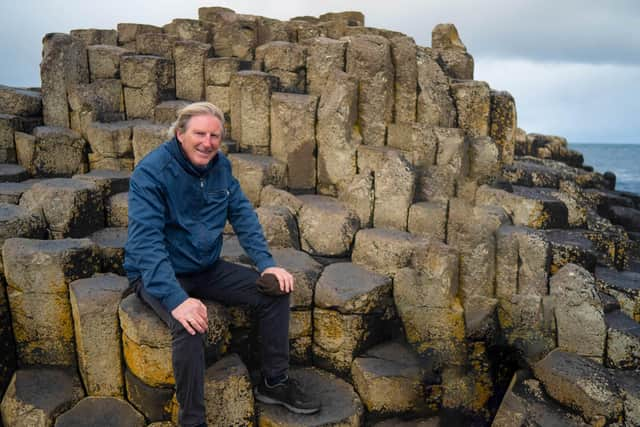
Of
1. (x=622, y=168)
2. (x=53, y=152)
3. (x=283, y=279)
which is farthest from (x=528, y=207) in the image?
(x=622, y=168)

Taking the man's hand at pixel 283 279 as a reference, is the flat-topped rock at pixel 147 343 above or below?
below

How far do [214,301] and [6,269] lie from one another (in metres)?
2.35

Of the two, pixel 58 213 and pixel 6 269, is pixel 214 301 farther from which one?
pixel 58 213

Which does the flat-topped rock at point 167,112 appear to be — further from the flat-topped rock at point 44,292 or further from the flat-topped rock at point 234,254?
the flat-topped rock at point 44,292

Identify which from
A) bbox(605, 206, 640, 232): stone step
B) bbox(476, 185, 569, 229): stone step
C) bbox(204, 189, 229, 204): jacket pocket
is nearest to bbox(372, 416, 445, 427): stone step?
bbox(204, 189, 229, 204): jacket pocket

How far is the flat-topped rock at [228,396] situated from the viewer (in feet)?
15.3

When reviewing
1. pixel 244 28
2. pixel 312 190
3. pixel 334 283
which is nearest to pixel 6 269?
pixel 334 283

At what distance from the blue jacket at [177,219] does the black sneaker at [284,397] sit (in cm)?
112

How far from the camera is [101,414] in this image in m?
5.02

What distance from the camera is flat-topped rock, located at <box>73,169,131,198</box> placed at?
757 cm

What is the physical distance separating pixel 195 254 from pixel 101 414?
189 centimetres

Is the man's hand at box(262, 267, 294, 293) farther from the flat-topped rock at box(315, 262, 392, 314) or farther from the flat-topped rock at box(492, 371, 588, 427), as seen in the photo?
the flat-topped rock at box(492, 371, 588, 427)

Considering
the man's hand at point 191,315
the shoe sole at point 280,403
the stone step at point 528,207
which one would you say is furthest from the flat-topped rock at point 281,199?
the man's hand at point 191,315

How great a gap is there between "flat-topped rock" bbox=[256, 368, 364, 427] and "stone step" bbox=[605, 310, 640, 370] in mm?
3055
